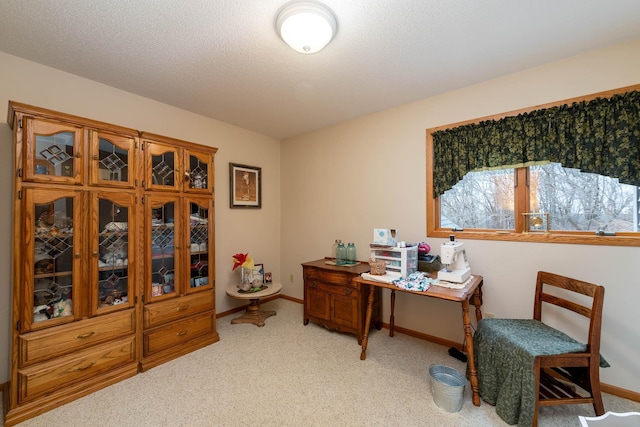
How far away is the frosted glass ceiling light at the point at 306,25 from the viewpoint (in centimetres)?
155

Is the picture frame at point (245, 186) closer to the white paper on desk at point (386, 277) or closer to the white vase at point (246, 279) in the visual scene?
the white vase at point (246, 279)

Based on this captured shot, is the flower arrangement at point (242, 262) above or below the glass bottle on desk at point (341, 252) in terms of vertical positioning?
below

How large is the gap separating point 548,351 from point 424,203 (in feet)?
5.06

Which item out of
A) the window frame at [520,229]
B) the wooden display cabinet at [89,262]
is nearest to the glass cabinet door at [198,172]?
the wooden display cabinet at [89,262]

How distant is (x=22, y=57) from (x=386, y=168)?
3.36 metres

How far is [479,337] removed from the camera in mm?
1938

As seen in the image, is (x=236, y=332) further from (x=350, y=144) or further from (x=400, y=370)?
(x=350, y=144)

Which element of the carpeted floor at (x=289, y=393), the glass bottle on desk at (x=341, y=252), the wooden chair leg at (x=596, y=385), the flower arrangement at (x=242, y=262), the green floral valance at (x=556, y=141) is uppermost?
the green floral valance at (x=556, y=141)

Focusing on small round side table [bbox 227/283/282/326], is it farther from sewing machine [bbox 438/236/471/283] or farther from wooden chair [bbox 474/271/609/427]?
wooden chair [bbox 474/271/609/427]

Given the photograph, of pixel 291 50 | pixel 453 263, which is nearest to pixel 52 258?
pixel 291 50

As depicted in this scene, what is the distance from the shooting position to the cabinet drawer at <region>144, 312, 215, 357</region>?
230cm

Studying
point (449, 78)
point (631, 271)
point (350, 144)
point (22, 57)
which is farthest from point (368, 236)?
point (22, 57)

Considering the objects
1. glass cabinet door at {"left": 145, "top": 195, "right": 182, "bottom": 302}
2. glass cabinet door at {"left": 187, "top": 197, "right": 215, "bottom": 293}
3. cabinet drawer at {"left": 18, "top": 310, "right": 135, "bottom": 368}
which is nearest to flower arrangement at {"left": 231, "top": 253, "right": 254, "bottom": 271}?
glass cabinet door at {"left": 187, "top": 197, "right": 215, "bottom": 293}

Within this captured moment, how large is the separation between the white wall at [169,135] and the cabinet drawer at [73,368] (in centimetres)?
52
